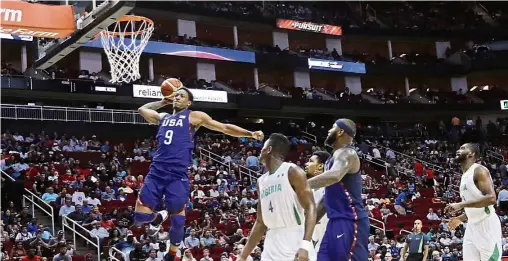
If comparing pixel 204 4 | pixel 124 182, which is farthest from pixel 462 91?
pixel 124 182

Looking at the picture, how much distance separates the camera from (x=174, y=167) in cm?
775

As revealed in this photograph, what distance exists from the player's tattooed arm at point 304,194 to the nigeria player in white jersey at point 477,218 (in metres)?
2.78

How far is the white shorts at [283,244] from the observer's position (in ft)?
18.5

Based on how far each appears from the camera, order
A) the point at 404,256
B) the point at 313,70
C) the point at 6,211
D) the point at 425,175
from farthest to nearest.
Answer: the point at 313,70 → the point at 425,175 → the point at 6,211 → the point at 404,256

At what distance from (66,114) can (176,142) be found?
18.6m

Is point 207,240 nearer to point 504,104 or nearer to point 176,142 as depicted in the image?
point 176,142

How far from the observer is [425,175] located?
2828 centimetres

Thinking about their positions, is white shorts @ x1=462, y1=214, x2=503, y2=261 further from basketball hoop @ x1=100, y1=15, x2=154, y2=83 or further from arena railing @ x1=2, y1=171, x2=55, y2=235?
arena railing @ x1=2, y1=171, x2=55, y2=235

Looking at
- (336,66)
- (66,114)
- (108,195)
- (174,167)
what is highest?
(336,66)

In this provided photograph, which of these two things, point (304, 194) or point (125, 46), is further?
point (125, 46)

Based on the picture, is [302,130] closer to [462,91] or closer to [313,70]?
[313,70]

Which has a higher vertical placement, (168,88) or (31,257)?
(168,88)

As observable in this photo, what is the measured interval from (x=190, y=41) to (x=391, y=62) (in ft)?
43.3

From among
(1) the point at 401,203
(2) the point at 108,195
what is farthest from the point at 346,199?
(1) the point at 401,203
